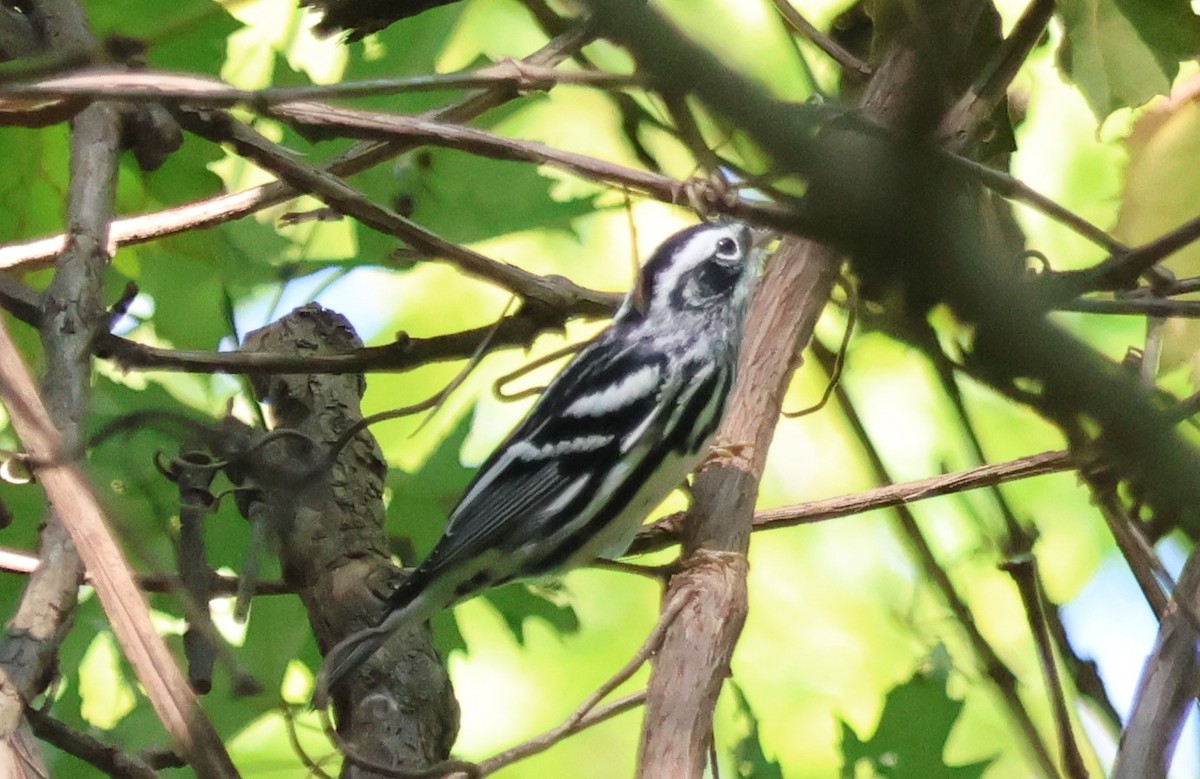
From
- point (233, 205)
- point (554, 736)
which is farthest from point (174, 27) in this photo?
point (554, 736)

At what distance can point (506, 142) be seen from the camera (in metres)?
1.58

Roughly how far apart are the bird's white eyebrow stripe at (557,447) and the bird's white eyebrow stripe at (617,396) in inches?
1.7

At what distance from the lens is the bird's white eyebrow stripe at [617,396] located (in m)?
2.25

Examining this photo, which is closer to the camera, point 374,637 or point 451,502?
point 374,637

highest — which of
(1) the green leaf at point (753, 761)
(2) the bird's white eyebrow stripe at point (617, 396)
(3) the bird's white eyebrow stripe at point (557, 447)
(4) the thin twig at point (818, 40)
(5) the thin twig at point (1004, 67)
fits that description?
(4) the thin twig at point (818, 40)

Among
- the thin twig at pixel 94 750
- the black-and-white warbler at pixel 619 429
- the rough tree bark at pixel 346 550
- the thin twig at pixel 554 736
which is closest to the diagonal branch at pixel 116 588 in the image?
the thin twig at pixel 94 750

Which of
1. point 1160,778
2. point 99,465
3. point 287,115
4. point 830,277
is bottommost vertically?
point 1160,778

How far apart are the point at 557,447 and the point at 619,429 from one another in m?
0.12

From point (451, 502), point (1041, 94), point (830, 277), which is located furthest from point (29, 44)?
point (1041, 94)

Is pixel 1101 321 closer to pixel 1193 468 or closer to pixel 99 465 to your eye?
pixel 99 465

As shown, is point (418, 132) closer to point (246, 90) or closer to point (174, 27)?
point (246, 90)

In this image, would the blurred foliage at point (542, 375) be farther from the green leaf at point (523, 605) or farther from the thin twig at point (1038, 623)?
the thin twig at point (1038, 623)

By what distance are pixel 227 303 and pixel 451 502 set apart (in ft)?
1.58

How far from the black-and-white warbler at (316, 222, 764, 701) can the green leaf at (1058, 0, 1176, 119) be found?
2.27 ft
